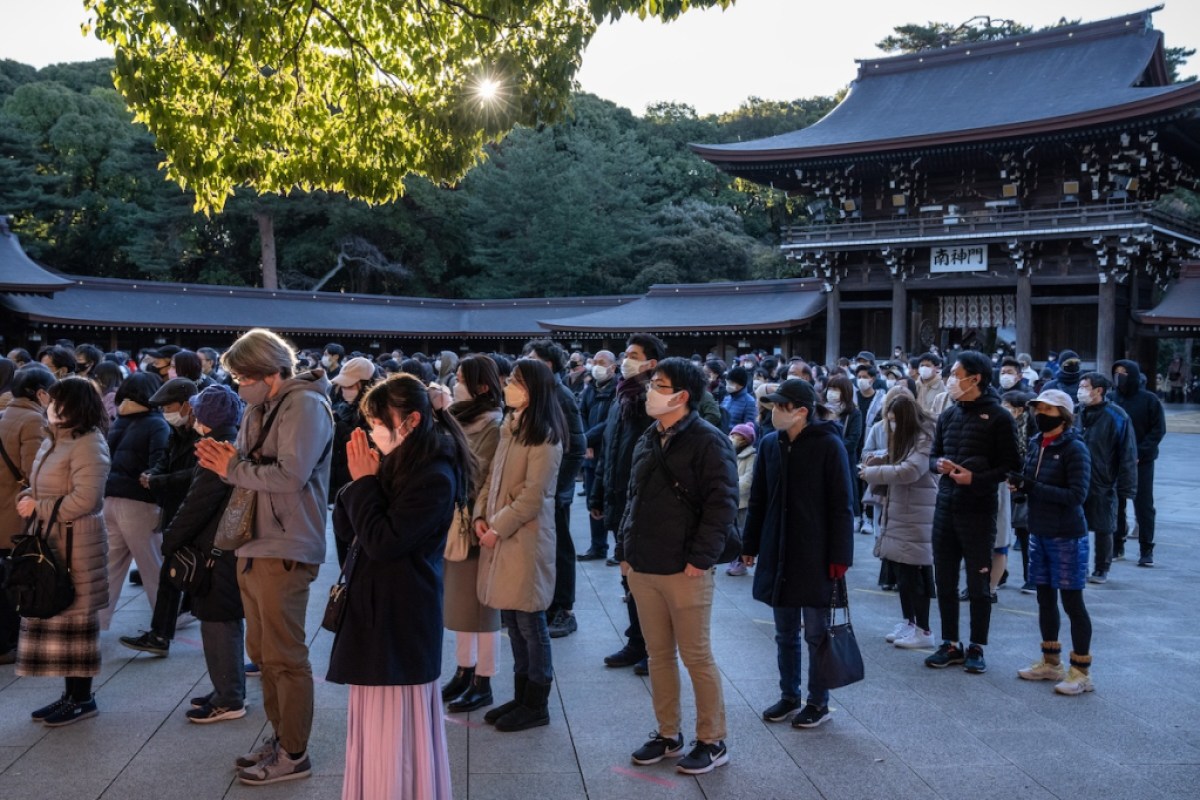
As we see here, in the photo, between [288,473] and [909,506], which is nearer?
[288,473]

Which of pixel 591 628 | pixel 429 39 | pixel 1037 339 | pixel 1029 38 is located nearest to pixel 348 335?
pixel 1037 339

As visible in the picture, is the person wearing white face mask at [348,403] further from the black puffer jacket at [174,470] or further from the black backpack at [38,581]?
the black backpack at [38,581]

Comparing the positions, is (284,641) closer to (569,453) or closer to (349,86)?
(569,453)

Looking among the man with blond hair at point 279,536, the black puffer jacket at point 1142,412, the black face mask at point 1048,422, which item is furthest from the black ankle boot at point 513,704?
the black puffer jacket at point 1142,412

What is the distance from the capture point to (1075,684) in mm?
4992

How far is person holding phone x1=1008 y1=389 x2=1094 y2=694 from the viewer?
5.04 m

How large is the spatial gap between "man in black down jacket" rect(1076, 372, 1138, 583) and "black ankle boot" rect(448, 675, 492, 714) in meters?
5.08

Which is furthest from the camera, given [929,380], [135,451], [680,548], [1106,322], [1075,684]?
[1106,322]

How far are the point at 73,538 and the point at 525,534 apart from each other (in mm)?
2069

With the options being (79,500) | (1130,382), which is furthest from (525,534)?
(1130,382)

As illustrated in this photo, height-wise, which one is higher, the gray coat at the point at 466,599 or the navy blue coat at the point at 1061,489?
the navy blue coat at the point at 1061,489

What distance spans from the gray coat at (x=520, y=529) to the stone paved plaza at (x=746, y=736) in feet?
2.06

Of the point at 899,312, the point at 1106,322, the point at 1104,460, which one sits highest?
the point at 899,312

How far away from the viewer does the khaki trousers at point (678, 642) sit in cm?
401
